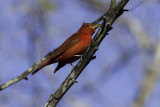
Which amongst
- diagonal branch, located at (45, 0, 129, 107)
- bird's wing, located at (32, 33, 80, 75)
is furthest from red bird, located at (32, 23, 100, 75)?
diagonal branch, located at (45, 0, 129, 107)

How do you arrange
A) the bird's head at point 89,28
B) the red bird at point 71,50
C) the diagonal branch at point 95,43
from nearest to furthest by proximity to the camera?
the diagonal branch at point 95,43
the red bird at point 71,50
the bird's head at point 89,28

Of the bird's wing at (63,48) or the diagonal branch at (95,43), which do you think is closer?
the diagonal branch at (95,43)

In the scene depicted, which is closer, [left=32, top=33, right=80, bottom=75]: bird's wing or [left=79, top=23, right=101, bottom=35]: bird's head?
[left=32, top=33, right=80, bottom=75]: bird's wing

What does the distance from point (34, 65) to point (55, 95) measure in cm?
141

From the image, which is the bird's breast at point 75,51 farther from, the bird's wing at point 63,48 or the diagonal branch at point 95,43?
the diagonal branch at point 95,43

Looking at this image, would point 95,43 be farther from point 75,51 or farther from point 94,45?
point 75,51

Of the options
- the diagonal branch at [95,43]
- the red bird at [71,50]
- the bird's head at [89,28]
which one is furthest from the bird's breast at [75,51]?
the diagonal branch at [95,43]

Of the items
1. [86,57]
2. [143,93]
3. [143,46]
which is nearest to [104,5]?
[143,46]

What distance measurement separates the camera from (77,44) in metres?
6.12

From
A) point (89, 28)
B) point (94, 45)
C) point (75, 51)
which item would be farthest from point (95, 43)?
point (89, 28)

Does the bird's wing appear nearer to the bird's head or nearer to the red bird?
the red bird

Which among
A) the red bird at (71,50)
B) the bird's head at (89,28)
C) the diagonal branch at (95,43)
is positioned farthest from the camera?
the bird's head at (89,28)

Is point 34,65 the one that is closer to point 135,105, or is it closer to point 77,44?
point 77,44

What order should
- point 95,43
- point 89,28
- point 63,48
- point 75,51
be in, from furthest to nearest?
point 89,28 → point 63,48 → point 75,51 → point 95,43
